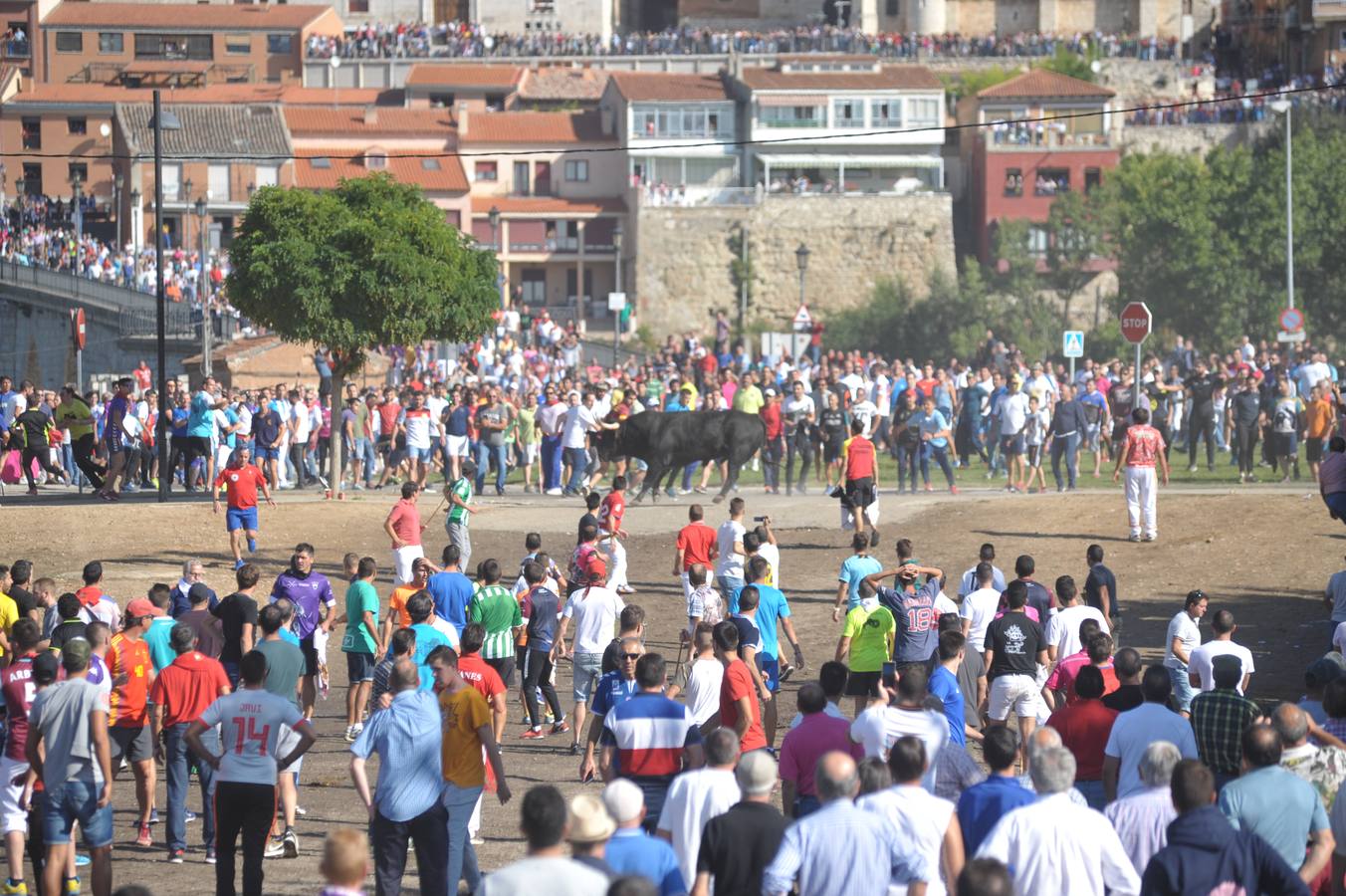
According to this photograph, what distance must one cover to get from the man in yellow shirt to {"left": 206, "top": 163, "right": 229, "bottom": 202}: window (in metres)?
73.4

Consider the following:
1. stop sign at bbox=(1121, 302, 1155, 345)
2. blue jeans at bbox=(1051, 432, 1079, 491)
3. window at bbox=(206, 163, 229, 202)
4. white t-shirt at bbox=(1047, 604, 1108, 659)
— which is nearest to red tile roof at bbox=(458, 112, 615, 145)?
window at bbox=(206, 163, 229, 202)

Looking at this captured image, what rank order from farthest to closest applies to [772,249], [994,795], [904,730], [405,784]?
1. [772,249]
2. [405,784]
3. [904,730]
4. [994,795]

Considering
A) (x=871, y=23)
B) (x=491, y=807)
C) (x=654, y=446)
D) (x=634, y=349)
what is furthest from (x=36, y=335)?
(x=871, y=23)

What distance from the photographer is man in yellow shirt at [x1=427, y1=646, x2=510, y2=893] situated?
11.2m

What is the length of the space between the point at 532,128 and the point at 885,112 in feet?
49.4

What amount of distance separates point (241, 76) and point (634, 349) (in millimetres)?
32913

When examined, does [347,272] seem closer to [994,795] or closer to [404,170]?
[994,795]

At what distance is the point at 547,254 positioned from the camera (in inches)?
3268

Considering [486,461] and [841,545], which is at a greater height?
[486,461]

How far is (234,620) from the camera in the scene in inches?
592

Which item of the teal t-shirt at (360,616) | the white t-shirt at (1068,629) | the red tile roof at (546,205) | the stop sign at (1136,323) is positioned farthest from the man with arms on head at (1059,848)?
the red tile roof at (546,205)

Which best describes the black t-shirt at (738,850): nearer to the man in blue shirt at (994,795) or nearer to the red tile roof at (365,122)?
the man in blue shirt at (994,795)

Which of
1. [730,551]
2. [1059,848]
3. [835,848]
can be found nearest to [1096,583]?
[730,551]

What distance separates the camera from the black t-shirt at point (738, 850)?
346 inches
